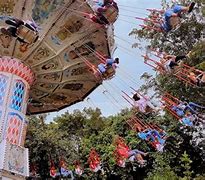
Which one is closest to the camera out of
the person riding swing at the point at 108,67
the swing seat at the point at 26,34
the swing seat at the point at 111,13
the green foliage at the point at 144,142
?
the swing seat at the point at 26,34

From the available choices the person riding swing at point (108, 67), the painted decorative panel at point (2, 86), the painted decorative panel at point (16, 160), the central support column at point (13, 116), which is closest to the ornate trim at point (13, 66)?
the central support column at point (13, 116)

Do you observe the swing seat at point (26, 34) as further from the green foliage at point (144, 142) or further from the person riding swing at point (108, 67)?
the green foliage at point (144, 142)

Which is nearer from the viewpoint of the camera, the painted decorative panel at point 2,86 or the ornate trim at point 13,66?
the painted decorative panel at point 2,86

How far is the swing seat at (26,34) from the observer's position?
9625 millimetres

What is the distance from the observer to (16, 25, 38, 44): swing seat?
379 inches

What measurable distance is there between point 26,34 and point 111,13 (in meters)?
2.17

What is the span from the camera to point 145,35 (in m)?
21.5

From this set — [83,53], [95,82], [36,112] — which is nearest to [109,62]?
[83,53]

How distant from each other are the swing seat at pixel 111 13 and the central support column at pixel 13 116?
3.12m

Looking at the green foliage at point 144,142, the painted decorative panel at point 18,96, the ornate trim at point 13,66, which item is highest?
the green foliage at point 144,142

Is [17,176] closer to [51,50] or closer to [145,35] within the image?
[51,50]

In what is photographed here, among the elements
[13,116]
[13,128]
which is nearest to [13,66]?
[13,116]

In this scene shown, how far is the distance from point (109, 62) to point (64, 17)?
1779 mm

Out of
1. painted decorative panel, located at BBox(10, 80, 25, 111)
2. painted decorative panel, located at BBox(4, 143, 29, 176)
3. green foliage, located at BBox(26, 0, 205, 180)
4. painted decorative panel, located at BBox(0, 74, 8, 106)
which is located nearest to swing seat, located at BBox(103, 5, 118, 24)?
painted decorative panel, located at BBox(10, 80, 25, 111)
